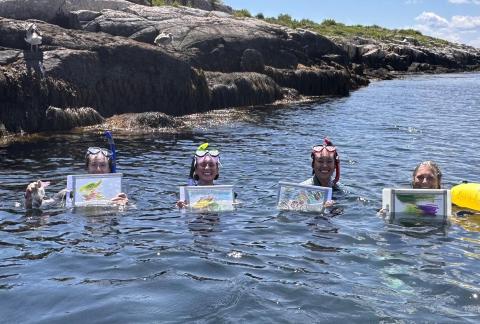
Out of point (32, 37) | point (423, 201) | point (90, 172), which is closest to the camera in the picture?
point (423, 201)

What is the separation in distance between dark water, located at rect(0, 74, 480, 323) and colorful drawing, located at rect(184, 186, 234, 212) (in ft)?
0.68

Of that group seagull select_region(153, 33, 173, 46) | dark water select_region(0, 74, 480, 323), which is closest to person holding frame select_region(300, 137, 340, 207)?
dark water select_region(0, 74, 480, 323)

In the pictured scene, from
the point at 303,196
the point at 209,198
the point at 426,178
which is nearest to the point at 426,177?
the point at 426,178

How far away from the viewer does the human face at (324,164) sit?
10.9 metres

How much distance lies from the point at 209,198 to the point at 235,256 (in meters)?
2.18

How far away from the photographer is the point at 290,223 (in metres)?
9.70

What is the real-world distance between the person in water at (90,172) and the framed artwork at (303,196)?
282cm

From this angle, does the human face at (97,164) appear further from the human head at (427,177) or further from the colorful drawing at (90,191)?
the human head at (427,177)

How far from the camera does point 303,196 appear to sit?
10.1 m

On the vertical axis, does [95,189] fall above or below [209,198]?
above

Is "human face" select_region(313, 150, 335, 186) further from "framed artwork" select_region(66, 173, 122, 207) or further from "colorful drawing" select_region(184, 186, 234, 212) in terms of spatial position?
A: "framed artwork" select_region(66, 173, 122, 207)

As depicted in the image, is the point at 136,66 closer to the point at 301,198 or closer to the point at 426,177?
the point at 301,198

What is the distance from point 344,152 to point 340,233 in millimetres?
8924

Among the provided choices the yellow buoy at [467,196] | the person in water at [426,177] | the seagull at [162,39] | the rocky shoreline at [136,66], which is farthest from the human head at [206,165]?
the seagull at [162,39]
